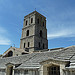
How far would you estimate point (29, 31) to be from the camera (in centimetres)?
3859

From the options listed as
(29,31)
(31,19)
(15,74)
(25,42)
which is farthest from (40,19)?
(15,74)

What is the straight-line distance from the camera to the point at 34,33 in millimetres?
36281

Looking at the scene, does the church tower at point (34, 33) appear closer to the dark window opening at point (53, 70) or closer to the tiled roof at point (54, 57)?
the tiled roof at point (54, 57)

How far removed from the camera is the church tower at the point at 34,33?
3609cm

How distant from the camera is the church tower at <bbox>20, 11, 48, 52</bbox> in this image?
36094 mm

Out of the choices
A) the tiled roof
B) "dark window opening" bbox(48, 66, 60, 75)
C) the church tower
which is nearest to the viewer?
"dark window opening" bbox(48, 66, 60, 75)

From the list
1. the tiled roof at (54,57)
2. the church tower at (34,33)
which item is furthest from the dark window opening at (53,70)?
the church tower at (34,33)

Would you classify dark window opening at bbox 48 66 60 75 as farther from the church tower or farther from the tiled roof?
the church tower

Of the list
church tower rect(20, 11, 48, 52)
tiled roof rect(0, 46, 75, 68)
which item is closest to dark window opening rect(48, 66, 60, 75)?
tiled roof rect(0, 46, 75, 68)

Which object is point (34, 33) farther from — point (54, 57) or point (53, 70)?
point (53, 70)

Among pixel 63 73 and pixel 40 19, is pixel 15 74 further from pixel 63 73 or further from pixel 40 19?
pixel 40 19

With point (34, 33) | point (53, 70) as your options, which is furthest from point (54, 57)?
point (34, 33)

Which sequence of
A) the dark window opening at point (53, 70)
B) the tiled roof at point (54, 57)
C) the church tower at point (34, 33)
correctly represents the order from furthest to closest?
1. the church tower at point (34, 33)
2. the tiled roof at point (54, 57)
3. the dark window opening at point (53, 70)

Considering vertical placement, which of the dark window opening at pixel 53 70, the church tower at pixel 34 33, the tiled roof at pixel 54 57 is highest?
the church tower at pixel 34 33
